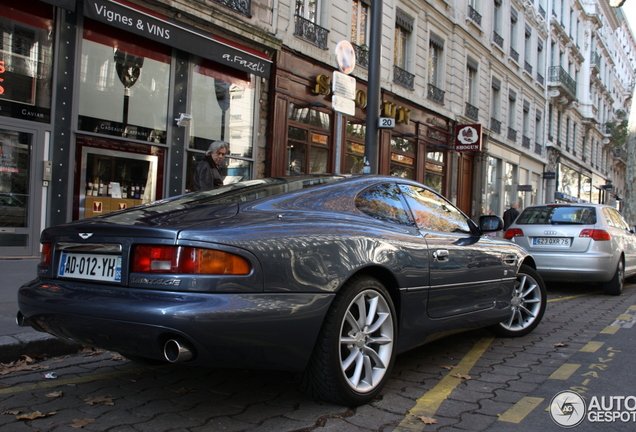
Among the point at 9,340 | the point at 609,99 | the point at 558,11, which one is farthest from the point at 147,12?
the point at 609,99

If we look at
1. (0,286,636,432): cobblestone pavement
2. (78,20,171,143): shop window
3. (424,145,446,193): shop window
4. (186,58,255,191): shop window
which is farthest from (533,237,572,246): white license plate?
(424,145,446,193): shop window

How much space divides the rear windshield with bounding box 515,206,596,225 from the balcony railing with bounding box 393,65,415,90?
8.53 metres

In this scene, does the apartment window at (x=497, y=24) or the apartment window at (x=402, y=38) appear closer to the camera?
the apartment window at (x=402, y=38)

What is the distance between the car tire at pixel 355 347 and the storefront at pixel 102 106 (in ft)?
22.3

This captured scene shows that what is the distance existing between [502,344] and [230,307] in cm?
306

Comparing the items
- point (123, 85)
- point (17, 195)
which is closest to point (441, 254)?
point (17, 195)

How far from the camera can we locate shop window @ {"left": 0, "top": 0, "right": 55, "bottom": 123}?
25.9 feet

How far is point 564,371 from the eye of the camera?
3.82 metres

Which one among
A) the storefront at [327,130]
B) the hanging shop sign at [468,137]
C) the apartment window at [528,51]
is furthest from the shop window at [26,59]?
the apartment window at [528,51]

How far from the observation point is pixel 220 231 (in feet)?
8.55

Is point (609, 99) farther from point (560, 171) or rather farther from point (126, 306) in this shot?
point (126, 306)

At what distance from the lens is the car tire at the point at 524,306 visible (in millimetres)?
4922

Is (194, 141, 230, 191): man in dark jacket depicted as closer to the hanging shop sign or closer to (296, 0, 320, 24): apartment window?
(296, 0, 320, 24): apartment window

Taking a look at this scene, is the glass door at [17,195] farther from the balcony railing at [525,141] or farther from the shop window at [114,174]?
the balcony railing at [525,141]
